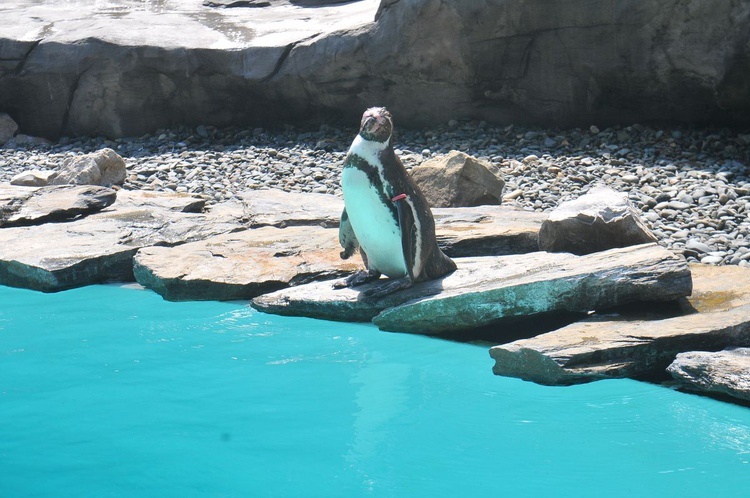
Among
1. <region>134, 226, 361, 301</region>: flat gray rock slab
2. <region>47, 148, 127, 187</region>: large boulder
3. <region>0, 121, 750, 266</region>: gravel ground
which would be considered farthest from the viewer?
<region>47, 148, 127, 187</region>: large boulder

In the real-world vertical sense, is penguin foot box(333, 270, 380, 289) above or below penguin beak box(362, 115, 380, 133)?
below

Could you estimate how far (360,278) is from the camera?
215 inches

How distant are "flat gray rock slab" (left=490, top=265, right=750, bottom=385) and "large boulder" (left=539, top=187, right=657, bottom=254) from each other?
3.70 ft

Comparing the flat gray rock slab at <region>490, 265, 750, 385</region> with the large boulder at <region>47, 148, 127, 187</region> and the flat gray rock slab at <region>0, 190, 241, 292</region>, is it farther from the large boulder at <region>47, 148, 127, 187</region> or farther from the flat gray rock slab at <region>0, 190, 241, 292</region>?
the large boulder at <region>47, 148, 127, 187</region>

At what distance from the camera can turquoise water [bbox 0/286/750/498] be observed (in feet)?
10.8

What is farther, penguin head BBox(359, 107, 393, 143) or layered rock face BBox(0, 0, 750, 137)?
layered rock face BBox(0, 0, 750, 137)

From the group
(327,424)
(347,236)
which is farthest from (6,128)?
(327,424)

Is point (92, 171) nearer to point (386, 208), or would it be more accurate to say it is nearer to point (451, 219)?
point (451, 219)

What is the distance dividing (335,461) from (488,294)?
1.62m

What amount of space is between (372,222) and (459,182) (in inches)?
101

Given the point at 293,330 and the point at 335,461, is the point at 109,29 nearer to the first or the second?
the point at 293,330

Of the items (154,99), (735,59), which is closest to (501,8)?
(735,59)

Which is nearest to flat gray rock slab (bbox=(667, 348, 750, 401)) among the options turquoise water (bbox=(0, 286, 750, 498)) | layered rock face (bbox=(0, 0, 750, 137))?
turquoise water (bbox=(0, 286, 750, 498))

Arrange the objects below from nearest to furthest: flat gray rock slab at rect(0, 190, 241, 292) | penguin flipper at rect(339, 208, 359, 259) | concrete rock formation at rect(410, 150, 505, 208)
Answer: penguin flipper at rect(339, 208, 359, 259)
flat gray rock slab at rect(0, 190, 241, 292)
concrete rock formation at rect(410, 150, 505, 208)
